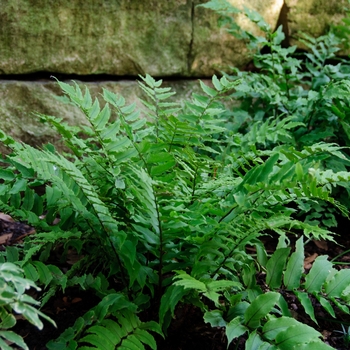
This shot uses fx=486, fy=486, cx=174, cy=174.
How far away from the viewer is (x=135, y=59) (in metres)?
3.32

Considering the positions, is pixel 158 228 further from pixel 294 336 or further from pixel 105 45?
pixel 105 45

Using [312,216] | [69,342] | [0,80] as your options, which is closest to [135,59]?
[0,80]

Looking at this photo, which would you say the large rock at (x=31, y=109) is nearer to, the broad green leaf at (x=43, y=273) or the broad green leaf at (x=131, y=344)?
the broad green leaf at (x=43, y=273)

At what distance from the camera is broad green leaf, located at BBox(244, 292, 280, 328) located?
1594mm

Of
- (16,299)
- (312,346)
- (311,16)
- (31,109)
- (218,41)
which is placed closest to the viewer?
(16,299)

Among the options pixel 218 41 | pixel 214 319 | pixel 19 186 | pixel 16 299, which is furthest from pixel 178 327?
pixel 218 41

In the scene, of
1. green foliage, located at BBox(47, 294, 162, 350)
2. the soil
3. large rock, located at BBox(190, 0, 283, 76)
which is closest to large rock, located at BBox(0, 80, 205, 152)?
large rock, located at BBox(190, 0, 283, 76)

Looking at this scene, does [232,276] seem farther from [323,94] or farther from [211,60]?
[211,60]

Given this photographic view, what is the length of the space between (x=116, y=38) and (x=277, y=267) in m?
2.01

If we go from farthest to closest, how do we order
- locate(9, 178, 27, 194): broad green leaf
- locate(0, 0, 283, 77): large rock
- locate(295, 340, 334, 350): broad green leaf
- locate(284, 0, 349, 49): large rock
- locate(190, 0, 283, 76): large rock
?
1. locate(284, 0, 349, 49): large rock
2. locate(190, 0, 283, 76): large rock
3. locate(0, 0, 283, 77): large rock
4. locate(9, 178, 27, 194): broad green leaf
5. locate(295, 340, 334, 350): broad green leaf

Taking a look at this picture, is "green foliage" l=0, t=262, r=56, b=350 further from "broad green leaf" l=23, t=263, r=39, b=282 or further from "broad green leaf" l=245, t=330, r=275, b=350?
"broad green leaf" l=245, t=330, r=275, b=350

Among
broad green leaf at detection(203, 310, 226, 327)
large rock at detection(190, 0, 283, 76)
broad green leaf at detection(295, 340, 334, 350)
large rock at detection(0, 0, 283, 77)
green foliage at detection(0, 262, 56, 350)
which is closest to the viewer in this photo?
green foliage at detection(0, 262, 56, 350)

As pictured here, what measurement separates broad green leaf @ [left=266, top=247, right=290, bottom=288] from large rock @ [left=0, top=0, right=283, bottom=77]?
1.91 meters

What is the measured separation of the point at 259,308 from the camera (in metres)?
1.61
